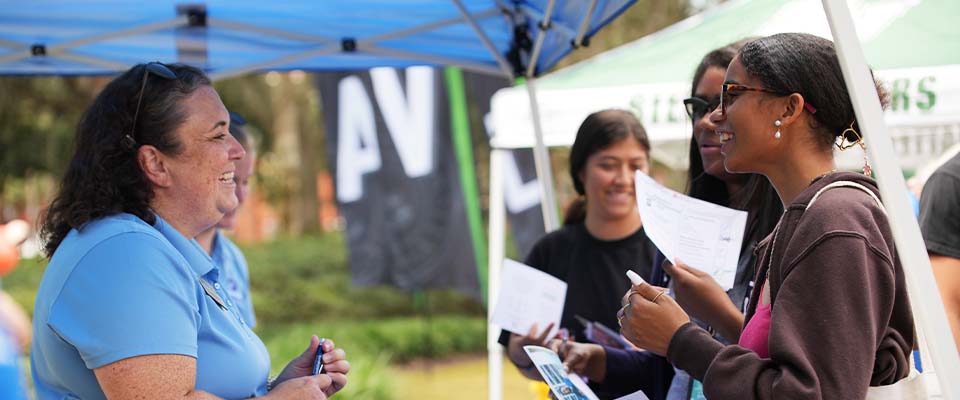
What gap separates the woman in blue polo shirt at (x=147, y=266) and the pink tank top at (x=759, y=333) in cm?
93

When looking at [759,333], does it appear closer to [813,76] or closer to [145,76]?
[813,76]

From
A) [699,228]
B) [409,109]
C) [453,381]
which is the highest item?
[409,109]

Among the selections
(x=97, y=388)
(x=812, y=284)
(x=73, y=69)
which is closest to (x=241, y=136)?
(x=73, y=69)

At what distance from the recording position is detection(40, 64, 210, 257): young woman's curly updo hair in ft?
6.55

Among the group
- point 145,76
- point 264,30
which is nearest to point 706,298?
point 145,76

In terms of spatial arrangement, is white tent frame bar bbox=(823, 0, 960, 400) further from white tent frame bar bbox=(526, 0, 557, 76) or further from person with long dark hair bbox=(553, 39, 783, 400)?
white tent frame bar bbox=(526, 0, 557, 76)

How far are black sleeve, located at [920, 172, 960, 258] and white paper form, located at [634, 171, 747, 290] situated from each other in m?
1.06

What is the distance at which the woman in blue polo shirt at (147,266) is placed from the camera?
1765mm

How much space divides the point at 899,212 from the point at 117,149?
159cm

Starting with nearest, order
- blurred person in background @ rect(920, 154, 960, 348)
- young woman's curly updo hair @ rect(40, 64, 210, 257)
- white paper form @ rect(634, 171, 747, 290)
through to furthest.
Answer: young woman's curly updo hair @ rect(40, 64, 210, 257) → white paper form @ rect(634, 171, 747, 290) → blurred person in background @ rect(920, 154, 960, 348)

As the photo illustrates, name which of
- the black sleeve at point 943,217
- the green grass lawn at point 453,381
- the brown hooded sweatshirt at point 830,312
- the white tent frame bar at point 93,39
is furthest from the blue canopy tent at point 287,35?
the green grass lawn at point 453,381

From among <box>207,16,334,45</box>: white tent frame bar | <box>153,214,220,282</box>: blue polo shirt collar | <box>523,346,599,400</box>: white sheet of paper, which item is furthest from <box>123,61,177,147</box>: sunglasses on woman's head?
<box>207,16,334,45</box>: white tent frame bar

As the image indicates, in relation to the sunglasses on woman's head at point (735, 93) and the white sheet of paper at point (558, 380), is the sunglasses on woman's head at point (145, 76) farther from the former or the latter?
the sunglasses on woman's head at point (735, 93)

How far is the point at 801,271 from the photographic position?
1544 mm
